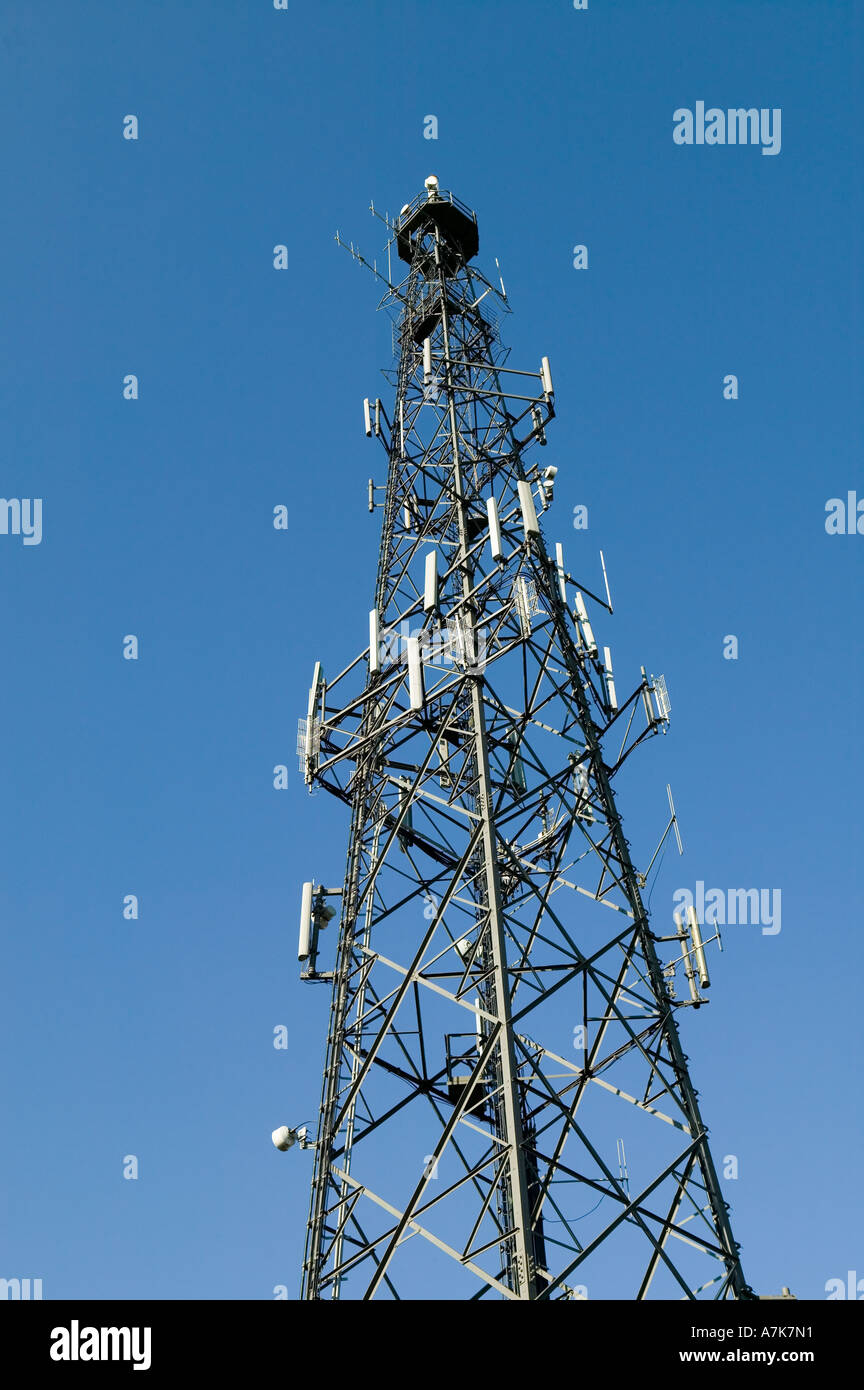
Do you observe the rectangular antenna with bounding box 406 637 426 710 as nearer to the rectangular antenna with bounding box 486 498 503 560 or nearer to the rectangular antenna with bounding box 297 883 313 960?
the rectangular antenna with bounding box 486 498 503 560

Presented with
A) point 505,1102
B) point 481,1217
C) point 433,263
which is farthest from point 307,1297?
point 433,263

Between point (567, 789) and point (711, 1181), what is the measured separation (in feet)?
20.9

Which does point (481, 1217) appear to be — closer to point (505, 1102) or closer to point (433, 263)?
point (505, 1102)

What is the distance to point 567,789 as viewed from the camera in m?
19.1

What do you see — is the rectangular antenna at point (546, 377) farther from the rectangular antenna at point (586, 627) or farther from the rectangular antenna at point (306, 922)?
the rectangular antenna at point (306, 922)

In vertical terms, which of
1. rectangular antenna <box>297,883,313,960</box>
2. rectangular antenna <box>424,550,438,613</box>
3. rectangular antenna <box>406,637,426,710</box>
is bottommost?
rectangular antenna <box>297,883,313,960</box>

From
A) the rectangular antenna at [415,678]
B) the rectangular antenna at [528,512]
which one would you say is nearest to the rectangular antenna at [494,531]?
the rectangular antenna at [528,512]

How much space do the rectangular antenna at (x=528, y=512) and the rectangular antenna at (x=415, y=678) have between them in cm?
280

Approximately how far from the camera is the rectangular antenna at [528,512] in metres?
20.0

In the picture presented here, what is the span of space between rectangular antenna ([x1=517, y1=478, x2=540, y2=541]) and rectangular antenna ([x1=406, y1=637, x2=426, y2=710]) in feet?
9.19

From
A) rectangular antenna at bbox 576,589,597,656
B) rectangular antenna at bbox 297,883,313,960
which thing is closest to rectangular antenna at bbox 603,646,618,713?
rectangular antenna at bbox 576,589,597,656

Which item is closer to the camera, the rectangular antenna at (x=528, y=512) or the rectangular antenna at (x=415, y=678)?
the rectangular antenna at (x=415, y=678)

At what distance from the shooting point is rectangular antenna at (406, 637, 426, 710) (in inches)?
767
